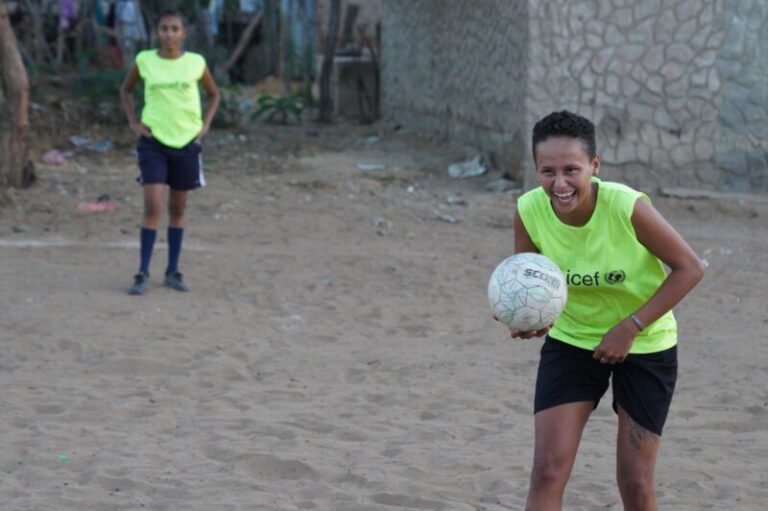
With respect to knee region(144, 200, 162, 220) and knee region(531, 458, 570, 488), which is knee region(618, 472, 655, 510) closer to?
knee region(531, 458, 570, 488)

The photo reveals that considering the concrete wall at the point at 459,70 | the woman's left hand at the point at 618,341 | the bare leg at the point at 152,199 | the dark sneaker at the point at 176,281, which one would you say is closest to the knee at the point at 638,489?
the woman's left hand at the point at 618,341

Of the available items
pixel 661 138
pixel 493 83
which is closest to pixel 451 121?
pixel 493 83

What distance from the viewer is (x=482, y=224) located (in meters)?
11.2

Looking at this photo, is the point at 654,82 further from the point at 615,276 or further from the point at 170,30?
the point at 615,276

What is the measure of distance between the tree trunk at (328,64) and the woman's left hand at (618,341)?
14.2m

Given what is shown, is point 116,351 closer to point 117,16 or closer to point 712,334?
point 712,334

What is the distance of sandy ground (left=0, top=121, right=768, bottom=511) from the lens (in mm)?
4859

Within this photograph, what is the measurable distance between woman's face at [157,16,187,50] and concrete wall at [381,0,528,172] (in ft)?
15.0

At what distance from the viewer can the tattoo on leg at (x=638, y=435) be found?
145 inches

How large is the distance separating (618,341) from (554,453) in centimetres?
38

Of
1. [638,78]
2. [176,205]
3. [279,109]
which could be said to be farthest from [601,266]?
[279,109]

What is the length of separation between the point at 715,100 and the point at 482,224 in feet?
9.20

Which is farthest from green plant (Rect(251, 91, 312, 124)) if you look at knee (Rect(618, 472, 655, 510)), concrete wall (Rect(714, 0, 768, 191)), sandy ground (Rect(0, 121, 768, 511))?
knee (Rect(618, 472, 655, 510))

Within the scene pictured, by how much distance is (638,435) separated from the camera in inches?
145
